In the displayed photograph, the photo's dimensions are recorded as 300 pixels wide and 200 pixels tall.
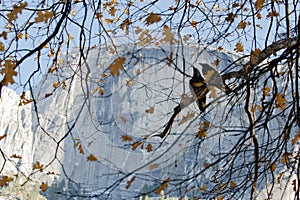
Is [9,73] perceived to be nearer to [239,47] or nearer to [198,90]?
[198,90]

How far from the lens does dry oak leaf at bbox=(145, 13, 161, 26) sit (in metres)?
2.03

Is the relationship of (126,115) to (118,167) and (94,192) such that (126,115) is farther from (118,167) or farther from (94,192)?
(118,167)

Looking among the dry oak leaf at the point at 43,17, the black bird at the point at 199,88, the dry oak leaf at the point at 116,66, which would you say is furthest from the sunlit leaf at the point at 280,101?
the dry oak leaf at the point at 43,17

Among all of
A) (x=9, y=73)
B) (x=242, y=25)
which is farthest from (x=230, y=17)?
(x=9, y=73)

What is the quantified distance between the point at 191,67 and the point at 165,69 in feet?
0.37

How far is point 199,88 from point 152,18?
54 centimetres

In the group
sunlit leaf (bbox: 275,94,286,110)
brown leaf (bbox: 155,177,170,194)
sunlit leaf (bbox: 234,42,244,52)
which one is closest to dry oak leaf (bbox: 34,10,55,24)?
brown leaf (bbox: 155,177,170,194)

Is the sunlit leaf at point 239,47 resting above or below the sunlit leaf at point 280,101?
above

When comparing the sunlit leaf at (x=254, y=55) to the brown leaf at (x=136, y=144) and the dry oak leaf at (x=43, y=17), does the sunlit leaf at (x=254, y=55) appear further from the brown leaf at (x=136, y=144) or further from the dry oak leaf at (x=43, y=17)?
the dry oak leaf at (x=43, y=17)

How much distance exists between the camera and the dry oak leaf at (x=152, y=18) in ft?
6.67

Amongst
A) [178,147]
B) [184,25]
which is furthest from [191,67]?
[184,25]

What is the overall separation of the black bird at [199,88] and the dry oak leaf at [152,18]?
426 mm

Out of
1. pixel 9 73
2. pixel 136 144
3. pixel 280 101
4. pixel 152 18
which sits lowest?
pixel 136 144

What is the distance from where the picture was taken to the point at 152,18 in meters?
2.06
